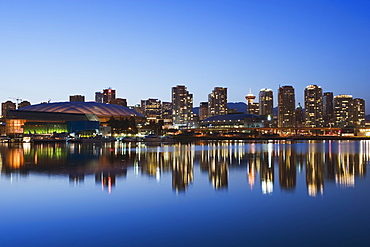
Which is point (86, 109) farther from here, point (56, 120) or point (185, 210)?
point (185, 210)

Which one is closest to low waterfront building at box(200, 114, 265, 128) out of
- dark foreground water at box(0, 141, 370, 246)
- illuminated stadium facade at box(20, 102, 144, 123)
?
illuminated stadium facade at box(20, 102, 144, 123)

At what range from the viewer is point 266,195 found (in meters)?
14.8

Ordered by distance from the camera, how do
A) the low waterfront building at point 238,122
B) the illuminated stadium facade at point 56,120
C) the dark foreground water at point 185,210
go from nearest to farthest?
the dark foreground water at point 185,210 → the illuminated stadium facade at point 56,120 → the low waterfront building at point 238,122

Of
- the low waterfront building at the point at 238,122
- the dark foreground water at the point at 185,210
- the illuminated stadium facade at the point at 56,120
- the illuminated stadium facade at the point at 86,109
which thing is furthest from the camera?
the low waterfront building at the point at 238,122

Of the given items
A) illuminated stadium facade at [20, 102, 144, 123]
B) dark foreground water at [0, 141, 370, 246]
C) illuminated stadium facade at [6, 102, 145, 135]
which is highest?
illuminated stadium facade at [20, 102, 144, 123]

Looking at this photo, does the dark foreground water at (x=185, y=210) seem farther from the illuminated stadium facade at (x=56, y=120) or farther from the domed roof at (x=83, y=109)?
the domed roof at (x=83, y=109)

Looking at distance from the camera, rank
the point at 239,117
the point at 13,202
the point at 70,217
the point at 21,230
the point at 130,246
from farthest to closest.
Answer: the point at 239,117
the point at 13,202
the point at 70,217
the point at 21,230
the point at 130,246

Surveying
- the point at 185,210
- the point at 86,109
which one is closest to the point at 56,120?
the point at 86,109

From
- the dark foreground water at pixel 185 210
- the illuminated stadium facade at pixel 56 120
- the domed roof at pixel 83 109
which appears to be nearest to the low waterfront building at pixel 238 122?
the domed roof at pixel 83 109

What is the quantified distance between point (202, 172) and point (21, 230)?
43.5 feet

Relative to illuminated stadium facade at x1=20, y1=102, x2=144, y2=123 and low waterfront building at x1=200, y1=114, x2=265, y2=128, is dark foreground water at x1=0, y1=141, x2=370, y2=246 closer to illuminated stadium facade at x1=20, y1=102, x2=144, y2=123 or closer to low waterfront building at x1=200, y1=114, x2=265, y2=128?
illuminated stadium facade at x1=20, y1=102, x2=144, y2=123

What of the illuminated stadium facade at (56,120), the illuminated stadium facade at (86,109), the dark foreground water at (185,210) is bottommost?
the dark foreground water at (185,210)

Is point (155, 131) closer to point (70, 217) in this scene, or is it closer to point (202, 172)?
point (202, 172)

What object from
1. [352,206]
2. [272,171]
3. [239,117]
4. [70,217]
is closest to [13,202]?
[70,217]
